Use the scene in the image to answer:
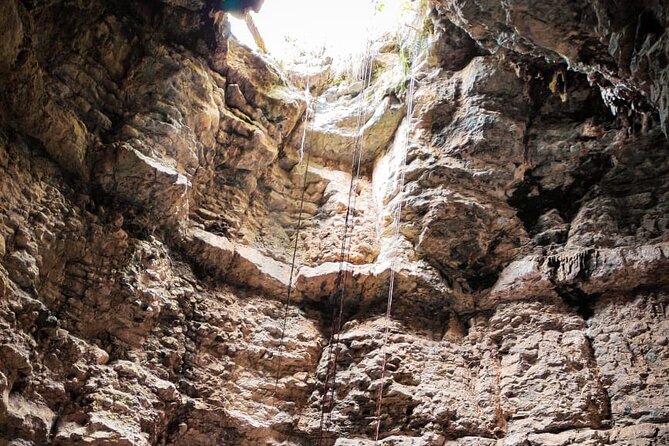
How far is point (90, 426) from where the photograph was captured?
462 centimetres

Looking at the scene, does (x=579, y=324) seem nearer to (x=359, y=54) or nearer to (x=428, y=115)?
(x=428, y=115)

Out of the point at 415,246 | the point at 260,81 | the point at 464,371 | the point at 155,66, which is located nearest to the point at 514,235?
the point at 415,246

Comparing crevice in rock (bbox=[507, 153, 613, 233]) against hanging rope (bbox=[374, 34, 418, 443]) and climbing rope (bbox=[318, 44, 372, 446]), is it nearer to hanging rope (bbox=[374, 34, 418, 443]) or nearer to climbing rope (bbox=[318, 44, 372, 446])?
hanging rope (bbox=[374, 34, 418, 443])

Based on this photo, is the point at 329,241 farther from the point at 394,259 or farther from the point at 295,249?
the point at 394,259

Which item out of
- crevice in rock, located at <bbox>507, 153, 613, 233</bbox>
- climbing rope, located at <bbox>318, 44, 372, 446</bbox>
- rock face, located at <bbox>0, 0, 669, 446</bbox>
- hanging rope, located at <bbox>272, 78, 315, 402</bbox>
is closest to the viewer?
rock face, located at <bbox>0, 0, 669, 446</bbox>

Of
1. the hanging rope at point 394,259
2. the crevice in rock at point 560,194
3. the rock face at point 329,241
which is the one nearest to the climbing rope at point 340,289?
the rock face at point 329,241

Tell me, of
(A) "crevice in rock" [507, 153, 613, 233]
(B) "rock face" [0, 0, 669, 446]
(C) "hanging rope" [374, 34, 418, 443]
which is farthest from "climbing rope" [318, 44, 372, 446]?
(A) "crevice in rock" [507, 153, 613, 233]

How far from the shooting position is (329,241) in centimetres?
725

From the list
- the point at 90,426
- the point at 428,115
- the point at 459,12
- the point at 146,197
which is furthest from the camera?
the point at 428,115

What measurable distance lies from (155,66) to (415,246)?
375cm

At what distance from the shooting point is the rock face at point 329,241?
4.74 metres

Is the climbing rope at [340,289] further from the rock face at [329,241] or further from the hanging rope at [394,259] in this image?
the hanging rope at [394,259]

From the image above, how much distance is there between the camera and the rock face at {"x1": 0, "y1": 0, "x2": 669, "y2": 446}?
4742 mm

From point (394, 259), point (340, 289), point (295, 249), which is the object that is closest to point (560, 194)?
point (394, 259)
